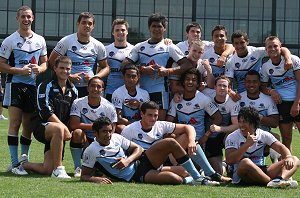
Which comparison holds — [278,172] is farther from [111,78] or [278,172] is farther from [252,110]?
[111,78]

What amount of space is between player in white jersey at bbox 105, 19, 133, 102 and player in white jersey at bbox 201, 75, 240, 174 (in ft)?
4.76

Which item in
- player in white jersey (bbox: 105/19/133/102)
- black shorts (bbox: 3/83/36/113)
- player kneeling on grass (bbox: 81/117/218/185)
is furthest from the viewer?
player in white jersey (bbox: 105/19/133/102)

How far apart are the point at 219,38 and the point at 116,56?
4.96 feet

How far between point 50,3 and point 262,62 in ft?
133

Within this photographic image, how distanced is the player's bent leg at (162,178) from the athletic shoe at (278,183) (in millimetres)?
1083

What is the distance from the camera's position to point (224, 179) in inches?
351

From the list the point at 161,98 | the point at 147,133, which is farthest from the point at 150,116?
the point at 161,98

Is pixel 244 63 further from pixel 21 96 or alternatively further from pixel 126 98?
pixel 21 96

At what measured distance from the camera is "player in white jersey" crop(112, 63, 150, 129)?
9562 mm

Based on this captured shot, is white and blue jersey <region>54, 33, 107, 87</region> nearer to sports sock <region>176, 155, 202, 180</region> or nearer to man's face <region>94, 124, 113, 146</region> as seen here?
man's face <region>94, 124, 113, 146</region>

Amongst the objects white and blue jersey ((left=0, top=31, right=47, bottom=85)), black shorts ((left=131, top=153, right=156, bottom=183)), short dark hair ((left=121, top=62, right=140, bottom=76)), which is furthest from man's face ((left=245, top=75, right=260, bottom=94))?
white and blue jersey ((left=0, top=31, right=47, bottom=85))

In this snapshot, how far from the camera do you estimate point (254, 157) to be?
8.85 meters

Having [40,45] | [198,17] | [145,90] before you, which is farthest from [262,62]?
[198,17]

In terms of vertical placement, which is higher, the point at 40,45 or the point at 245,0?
the point at 245,0
